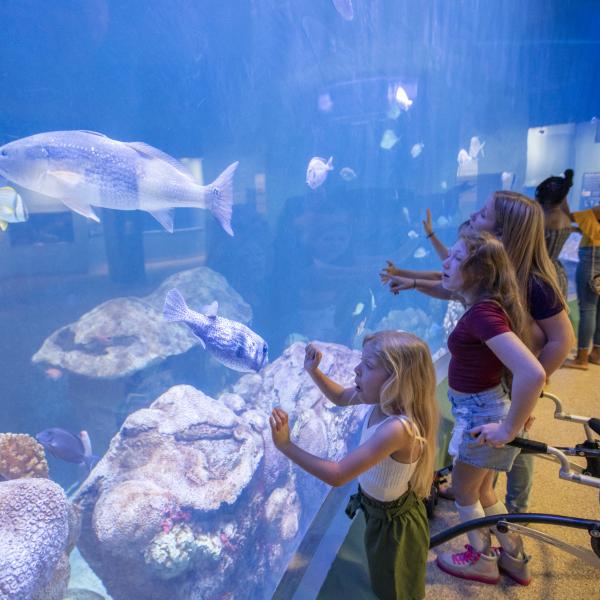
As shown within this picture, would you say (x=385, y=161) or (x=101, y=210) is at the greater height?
(x=385, y=161)

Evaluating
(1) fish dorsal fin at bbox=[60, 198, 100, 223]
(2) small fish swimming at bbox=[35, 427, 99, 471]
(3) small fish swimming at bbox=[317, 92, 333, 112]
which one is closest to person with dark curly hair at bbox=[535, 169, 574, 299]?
(1) fish dorsal fin at bbox=[60, 198, 100, 223]

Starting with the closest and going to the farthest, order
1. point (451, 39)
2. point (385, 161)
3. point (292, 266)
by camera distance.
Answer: point (451, 39) < point (385, 161) < point (292, 266)

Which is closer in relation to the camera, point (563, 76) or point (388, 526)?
point (388, 526)

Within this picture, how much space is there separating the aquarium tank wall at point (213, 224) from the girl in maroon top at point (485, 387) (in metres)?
0.83

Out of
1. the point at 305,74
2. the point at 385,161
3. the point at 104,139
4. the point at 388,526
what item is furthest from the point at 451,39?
the point at 388,526

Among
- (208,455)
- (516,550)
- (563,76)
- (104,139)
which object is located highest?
(563,76)

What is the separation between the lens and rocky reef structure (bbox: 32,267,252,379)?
15.6ft

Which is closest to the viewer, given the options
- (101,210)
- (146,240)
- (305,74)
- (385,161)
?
(101,210)

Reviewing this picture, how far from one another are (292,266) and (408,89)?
6480 millimetres

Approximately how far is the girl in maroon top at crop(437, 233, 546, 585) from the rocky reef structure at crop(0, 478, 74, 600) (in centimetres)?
216

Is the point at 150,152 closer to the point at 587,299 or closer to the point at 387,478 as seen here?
the point at 387,478

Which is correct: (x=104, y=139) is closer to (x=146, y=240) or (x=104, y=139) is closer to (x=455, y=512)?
(x=146, y=240)

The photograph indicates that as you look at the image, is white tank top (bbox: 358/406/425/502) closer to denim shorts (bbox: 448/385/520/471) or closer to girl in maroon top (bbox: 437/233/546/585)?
girl in maroon top (bbox: 437/233/546/585)

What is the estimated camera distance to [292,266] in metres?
13.2
